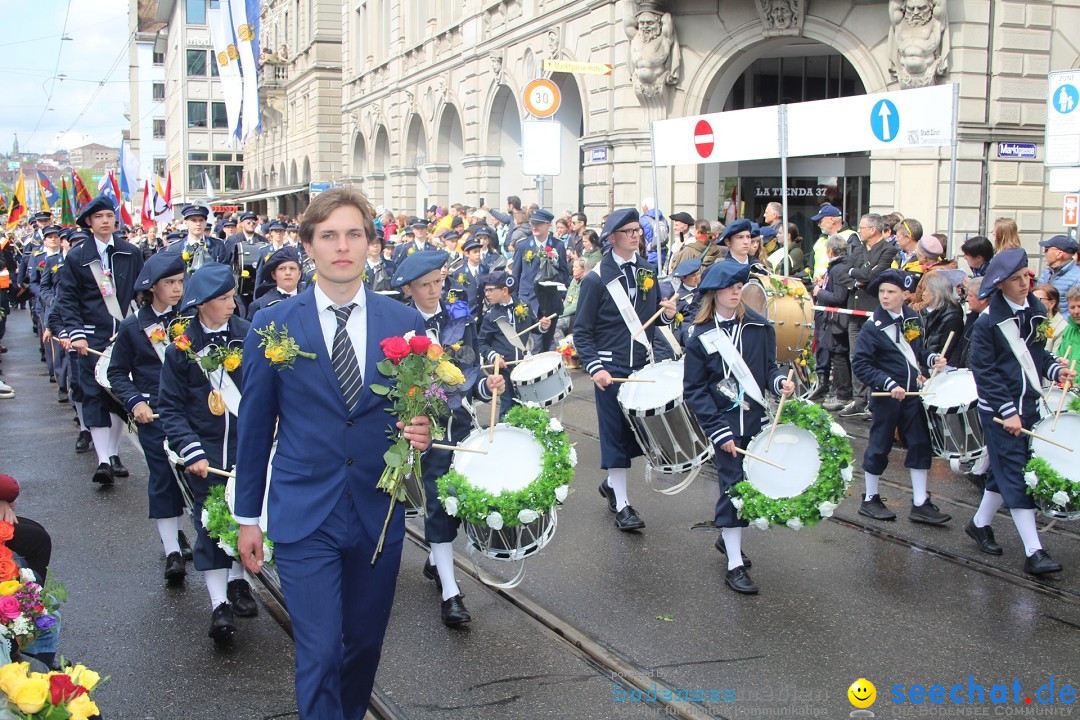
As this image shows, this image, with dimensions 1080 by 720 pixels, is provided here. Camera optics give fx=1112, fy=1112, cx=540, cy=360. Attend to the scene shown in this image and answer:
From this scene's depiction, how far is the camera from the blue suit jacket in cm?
391

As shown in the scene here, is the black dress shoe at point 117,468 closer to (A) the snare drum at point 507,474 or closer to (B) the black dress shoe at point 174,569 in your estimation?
(B) the black dress shoe at point 174,569

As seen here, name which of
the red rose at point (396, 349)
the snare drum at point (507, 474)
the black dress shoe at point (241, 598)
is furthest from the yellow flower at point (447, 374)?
the black dress shoe at point (241, 598)

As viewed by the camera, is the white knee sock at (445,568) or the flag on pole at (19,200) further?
the flag on pole at (19,200)

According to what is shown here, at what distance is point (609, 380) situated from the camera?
25.2 ft

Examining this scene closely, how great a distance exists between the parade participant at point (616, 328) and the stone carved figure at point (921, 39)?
11.8m

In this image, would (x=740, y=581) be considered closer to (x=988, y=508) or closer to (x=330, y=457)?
(x=988, y=508)

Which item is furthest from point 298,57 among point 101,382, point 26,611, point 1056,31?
point 26,611

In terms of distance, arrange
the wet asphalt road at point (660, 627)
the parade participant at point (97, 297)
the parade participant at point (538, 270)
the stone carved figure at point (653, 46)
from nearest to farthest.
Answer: the wet asphalt road at point (660, 627) < the parade participant at point (97, 297) < the parade participant at point (538, 270) < the stone carved figure at point (653, 46)

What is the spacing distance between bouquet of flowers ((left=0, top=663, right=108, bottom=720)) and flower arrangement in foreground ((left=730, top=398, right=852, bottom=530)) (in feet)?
12.8

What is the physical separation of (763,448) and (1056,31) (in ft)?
49.6

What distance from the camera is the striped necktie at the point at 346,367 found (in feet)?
12.9

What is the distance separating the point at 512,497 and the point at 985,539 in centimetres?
360

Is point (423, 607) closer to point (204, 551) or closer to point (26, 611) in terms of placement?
point (204, 551)

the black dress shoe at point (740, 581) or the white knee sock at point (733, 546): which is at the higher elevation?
the white knee sock at point (733, 546)
